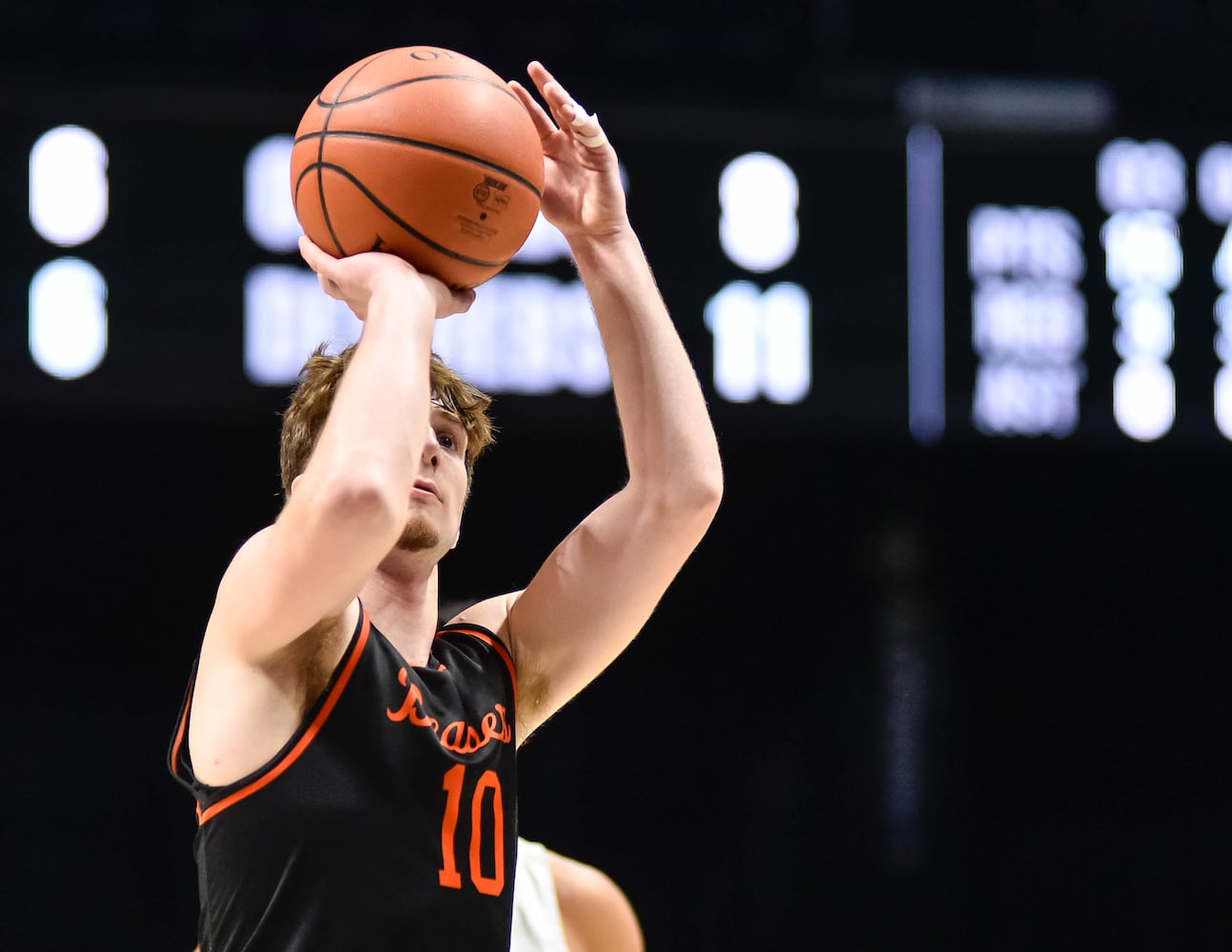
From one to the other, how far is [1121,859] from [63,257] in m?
4.56

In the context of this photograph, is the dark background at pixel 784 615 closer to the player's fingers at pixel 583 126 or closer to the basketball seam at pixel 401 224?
the player's fingers at pixel 583 126

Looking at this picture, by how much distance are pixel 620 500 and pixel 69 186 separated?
2940 millimetres

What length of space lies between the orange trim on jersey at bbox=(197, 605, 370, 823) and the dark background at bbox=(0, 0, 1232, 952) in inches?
117

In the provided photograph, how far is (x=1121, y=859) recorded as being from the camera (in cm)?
634

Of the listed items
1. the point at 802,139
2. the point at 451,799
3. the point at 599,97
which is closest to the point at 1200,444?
the point at 802,139

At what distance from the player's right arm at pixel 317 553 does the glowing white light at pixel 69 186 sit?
299 centimetres

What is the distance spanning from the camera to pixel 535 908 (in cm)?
294

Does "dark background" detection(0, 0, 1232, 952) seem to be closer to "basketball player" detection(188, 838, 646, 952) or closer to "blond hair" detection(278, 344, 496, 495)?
"basketball player" detection(188, 838, 646, 952)

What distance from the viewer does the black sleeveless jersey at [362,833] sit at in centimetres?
157

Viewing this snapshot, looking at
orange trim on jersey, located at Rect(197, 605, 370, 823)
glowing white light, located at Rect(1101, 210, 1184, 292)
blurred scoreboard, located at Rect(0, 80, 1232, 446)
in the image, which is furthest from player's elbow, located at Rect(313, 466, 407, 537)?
glowing white light, located at Rect(1101, 210, 1184, 292)

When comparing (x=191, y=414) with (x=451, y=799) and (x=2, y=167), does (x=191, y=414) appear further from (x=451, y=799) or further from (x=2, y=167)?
(x=451, y=799)

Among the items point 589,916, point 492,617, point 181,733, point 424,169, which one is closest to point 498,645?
point 492,617

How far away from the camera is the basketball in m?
1.82

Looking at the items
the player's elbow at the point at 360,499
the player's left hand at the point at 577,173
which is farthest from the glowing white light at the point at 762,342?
the player's elbow at the point at 360,499
